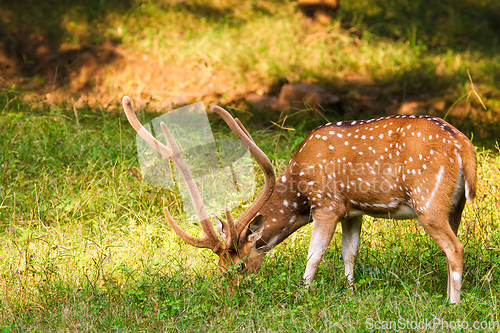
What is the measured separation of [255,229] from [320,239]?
0.55 m

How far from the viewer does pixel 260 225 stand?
438 centimetres

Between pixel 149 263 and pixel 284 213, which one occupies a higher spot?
pixel 284 213

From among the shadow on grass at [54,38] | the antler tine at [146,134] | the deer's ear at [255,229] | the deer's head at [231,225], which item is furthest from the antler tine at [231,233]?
the shadow on grass at [54,38]

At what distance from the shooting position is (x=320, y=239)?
4281 millimetres

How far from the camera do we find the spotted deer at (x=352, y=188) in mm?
3807

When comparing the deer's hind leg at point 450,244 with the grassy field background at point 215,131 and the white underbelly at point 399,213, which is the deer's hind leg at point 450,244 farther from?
the white underbelly at point 399,213

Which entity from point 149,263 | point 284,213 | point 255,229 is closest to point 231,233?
point 255,229

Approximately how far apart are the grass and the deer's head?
0.17 meters

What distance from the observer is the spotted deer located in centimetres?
381

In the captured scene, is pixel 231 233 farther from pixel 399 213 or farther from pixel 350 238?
pixel 399 213

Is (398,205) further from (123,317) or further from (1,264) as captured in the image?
(1,264)

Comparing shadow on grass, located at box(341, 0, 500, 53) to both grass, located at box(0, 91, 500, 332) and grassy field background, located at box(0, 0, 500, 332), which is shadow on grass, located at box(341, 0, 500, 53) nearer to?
grassy field background, located at box(0, 0, 500, 332)

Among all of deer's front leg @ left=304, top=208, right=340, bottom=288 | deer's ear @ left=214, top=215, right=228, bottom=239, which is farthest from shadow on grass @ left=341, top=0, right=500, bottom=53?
deer's ear @ left=214, top=215, right=228, bottom=239

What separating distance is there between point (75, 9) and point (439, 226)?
31.6 feet
